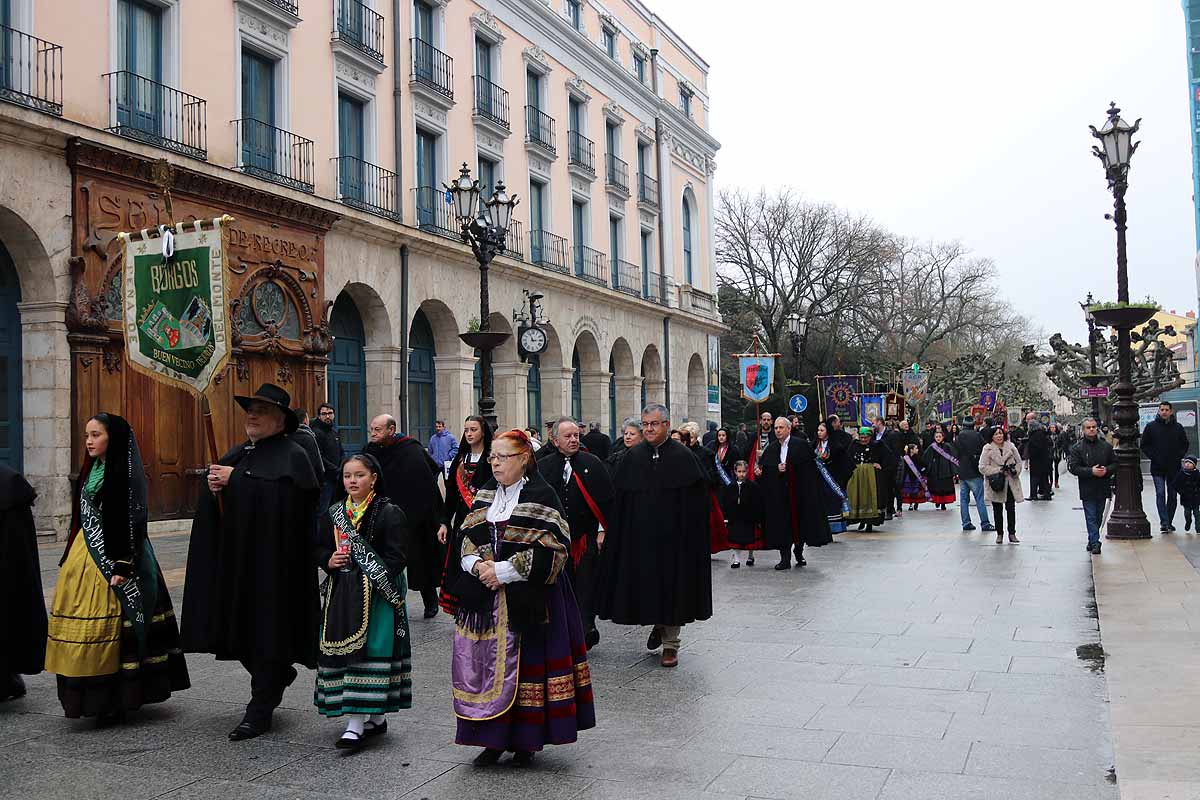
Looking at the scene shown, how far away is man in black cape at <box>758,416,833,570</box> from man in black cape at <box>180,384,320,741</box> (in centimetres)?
761

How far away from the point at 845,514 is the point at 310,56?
12755 mm

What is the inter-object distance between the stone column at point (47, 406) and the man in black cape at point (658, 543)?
9.77 metres

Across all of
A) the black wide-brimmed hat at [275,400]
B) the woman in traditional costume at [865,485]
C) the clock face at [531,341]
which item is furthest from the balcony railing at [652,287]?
the black wide-brimmed hat at [275,400]

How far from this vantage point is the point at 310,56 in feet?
66.8

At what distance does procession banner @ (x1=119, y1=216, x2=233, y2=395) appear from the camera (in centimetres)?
646

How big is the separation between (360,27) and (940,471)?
14.5 m

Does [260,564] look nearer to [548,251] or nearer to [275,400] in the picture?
[275,400]

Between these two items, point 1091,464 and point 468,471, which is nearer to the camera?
point 468,471

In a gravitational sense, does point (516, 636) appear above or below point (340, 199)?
below

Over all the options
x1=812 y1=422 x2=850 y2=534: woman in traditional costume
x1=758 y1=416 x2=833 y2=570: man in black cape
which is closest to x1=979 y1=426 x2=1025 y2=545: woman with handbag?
x1=812 y1=422 x2=850 y2=534: woman in traditional costume

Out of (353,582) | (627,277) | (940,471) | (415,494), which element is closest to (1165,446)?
(940,471)

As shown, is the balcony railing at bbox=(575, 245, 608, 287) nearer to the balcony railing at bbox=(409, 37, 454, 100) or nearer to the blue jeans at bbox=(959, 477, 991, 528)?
the balcony railing at bbox=(409, 37, 454, 100)

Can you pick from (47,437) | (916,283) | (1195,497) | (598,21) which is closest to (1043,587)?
(1195,497)

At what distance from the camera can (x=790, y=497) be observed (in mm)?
12867
